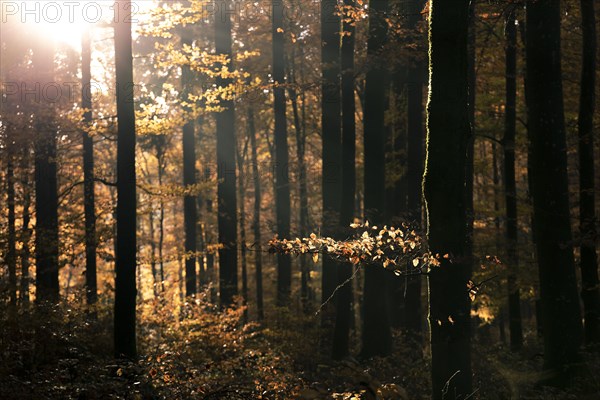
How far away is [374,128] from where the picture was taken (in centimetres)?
1428

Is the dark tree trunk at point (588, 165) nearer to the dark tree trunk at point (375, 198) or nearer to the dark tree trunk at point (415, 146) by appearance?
the dark tree trunk at point (415, 146)

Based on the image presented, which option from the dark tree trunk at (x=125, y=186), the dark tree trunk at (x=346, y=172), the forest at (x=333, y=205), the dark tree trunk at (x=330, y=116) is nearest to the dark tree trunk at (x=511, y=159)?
the forest at (x=333, y=205)

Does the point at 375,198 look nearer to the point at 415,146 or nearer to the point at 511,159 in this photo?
the point at 415,146

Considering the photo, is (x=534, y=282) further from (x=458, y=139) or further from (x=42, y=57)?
(x=42, y=57)

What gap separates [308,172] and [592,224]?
18.3m

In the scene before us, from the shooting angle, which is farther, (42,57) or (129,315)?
(42,57)

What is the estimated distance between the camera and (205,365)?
10.5 m

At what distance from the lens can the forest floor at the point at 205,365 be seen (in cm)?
782

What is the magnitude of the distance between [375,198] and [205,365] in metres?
6.05

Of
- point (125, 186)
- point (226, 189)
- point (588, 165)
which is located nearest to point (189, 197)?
point (226, 189)

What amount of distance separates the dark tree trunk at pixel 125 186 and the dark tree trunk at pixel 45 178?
413 centimetres

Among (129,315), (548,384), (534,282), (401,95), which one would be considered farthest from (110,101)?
(548,384)

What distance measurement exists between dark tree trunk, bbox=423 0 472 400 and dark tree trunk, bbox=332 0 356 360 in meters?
7.75

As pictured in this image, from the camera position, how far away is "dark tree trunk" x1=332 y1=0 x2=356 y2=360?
14.6m
